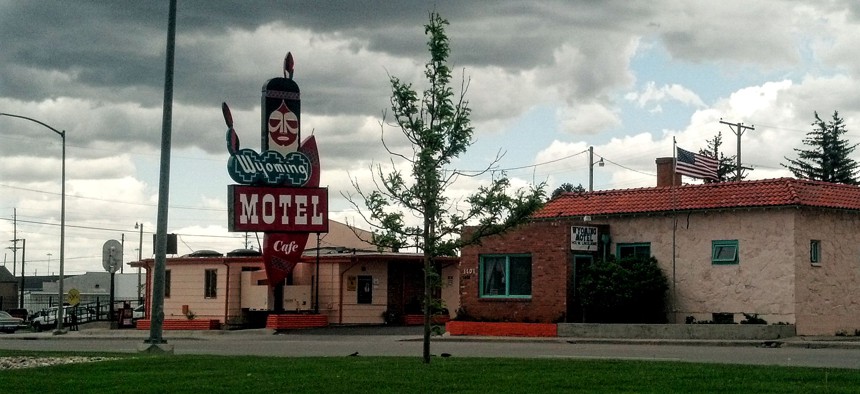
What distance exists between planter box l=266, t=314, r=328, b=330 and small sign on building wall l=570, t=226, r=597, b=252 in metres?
14.1

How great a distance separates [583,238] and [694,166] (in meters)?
4.29

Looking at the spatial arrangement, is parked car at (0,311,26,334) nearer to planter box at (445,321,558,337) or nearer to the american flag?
planter box at (445,321,558,337)

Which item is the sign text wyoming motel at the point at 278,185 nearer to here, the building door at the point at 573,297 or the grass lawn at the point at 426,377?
the building door at the point at 573,297

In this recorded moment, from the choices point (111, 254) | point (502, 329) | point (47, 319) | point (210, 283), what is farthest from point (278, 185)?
point (47, 319)

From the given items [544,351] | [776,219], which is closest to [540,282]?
[776,219]

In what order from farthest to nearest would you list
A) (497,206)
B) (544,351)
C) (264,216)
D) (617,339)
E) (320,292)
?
(320,292) < (264,216) < (617,339) < (544,351) < (497,206)

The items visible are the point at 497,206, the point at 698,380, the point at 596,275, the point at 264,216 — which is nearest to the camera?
the point at 698,380

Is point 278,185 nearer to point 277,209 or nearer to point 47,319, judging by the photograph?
point 277,209

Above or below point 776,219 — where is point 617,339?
below

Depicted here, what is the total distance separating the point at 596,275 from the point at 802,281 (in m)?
6.18

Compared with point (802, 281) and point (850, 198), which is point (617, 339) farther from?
point (850, 198)

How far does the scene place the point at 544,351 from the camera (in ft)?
89.9

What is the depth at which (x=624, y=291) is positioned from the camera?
3578 centimetres

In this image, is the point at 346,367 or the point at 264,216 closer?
→ the point at 346,367
